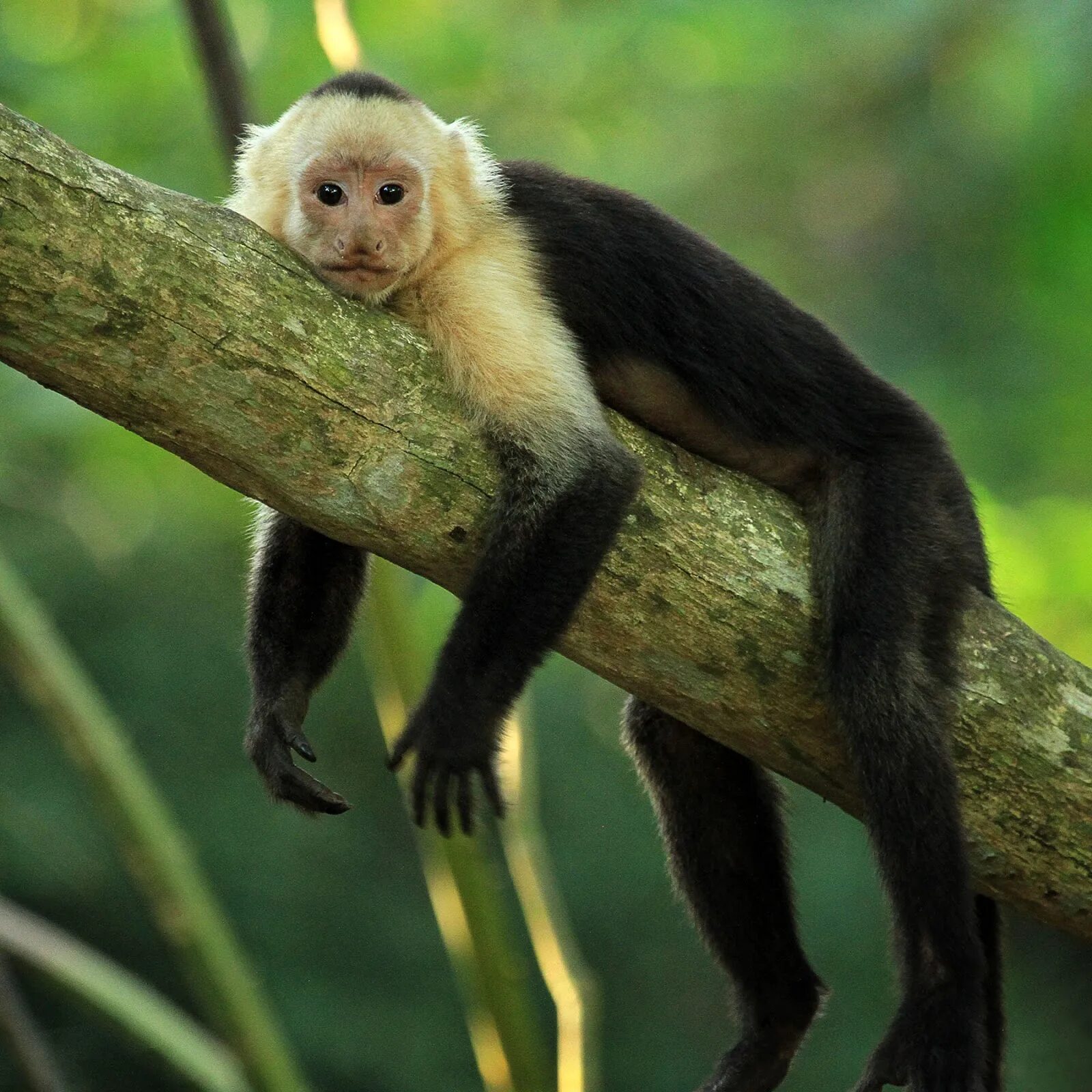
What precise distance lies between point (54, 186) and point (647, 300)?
1.44 metres

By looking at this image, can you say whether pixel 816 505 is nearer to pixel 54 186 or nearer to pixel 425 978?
pixel 54 186

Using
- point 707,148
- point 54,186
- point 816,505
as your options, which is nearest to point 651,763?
point 816,505

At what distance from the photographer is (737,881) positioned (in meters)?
3.80

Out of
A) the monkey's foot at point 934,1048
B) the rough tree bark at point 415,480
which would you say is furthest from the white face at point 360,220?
the monkey's foot at point 934,1048

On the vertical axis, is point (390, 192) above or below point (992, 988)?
above

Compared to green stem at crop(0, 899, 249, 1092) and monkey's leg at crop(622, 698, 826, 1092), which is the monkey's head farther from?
green stem at crop(0, 899, 249, 1092)

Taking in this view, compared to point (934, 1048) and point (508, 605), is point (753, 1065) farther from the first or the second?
point (508, 605)

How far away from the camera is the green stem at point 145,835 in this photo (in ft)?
13.2

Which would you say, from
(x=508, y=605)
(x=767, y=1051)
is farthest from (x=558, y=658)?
(x=508, y=605)

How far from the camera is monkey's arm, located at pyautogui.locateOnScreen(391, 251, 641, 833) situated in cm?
302

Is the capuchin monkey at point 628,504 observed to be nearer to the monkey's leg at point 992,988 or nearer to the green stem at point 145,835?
Result: the monkey's leg at point 992,988

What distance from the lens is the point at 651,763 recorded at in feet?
12.8

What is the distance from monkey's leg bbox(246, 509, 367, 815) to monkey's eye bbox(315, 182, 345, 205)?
761 millimetres

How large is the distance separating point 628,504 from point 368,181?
1.05 metres
